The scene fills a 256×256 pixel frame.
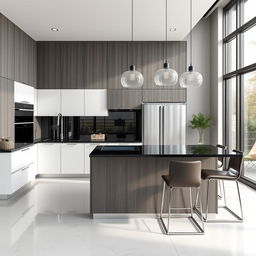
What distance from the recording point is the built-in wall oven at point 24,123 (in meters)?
6.13

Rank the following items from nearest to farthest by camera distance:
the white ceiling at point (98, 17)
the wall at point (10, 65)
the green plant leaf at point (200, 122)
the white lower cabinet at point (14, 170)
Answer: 1. the white ceiling at point (98, 17)
2. the white lower cabinet at point (14, 170)
3. the wall at point (10, 65)
4. the green plant leaf at point (200, 122)

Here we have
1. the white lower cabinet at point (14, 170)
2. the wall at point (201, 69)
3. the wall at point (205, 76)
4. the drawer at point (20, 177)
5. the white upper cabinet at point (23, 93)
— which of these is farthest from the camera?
the wall at point (201, 69)

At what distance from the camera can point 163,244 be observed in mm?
3508

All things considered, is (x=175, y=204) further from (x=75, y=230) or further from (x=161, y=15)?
(x=161, y=15)

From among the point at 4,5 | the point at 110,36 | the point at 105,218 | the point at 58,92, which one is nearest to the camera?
the point at 105,218

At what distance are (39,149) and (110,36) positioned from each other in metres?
2.98

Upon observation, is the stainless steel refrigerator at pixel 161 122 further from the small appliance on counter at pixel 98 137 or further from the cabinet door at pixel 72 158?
the cabinet door at pixel 72 158

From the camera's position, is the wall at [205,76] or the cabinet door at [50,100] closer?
the cabinet door at [50,100]

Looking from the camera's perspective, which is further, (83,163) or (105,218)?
(83,163)

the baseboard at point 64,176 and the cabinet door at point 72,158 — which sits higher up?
the cabinet door at point 72,158

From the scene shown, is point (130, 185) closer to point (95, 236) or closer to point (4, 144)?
point (95, 236)

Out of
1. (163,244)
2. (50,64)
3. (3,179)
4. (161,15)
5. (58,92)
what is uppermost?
(161,15)

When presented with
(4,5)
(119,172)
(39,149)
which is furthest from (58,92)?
(119,172)

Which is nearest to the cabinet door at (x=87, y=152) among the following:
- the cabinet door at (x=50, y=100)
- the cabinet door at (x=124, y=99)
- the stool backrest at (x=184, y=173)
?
the cabinet door at (x=124, y=99)
